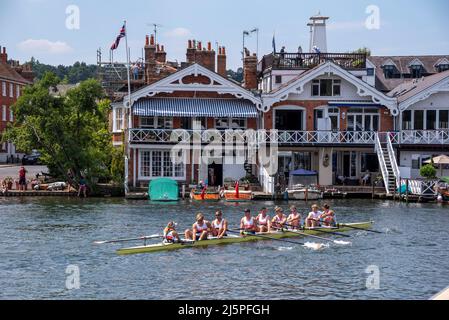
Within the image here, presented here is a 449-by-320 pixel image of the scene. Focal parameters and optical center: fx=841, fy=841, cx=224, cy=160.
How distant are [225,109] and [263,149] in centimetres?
421

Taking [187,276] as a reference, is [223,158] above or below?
above

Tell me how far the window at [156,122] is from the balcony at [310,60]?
10241 mm

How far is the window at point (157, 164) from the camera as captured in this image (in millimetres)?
63438

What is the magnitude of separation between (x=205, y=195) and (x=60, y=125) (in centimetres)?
1170

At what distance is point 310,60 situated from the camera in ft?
229

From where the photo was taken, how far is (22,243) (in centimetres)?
3812

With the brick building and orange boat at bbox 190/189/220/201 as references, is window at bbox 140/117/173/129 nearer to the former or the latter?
orange boat at bbox 190/189/220/201

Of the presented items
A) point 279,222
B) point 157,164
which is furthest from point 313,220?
point 157,164

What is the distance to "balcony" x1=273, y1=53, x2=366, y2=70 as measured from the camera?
68.9 metres

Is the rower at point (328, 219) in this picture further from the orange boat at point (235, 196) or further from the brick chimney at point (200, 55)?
the brick chimney at point (200, 55)

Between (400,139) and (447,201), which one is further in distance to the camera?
(400,139)

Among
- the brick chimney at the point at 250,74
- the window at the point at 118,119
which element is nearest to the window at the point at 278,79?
the brick chimney at the point at 250,74
